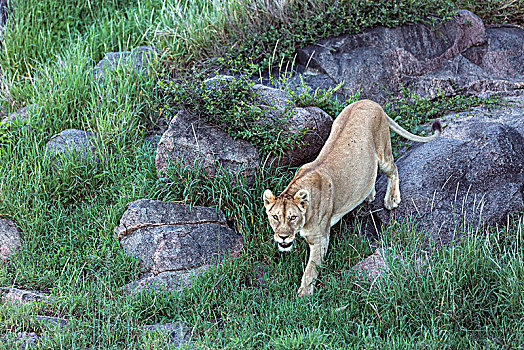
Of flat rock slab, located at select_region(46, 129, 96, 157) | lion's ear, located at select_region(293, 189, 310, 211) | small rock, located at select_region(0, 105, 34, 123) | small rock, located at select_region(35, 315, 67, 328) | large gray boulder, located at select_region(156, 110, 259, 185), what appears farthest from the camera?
small rock, located at select_region(0, 105, 34, 123)

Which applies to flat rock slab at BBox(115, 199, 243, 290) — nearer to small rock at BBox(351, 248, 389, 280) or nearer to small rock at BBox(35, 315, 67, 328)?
small rock at BBox(35, 315, 67, 328)

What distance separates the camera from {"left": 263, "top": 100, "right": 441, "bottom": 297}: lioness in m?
5.59

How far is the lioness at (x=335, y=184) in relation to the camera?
5.59 meters

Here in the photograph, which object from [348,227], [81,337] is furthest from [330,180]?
[81,337]

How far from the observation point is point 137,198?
23.4ft

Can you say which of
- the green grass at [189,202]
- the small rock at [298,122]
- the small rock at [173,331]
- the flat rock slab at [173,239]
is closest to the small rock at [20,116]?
the green grass at [189,202]

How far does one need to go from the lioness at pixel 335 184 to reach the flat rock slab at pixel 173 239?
3.64 feet

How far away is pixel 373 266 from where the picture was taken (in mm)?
5859

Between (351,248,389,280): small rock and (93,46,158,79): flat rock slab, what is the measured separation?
16.2ft


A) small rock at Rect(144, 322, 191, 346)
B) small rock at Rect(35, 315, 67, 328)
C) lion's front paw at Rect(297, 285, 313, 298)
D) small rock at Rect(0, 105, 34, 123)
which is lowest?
lion's front paw at Rect(297, 285, 313, 298)

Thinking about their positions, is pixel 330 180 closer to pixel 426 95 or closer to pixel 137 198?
pixel 137 198

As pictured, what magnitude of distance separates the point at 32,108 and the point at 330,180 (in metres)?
4.89

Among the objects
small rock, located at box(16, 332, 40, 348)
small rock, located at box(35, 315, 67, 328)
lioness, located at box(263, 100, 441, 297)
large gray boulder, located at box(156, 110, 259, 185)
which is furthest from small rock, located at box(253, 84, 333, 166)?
small rock, located at box(16, 332, 40, 348)

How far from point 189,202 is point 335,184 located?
6.29 feet
